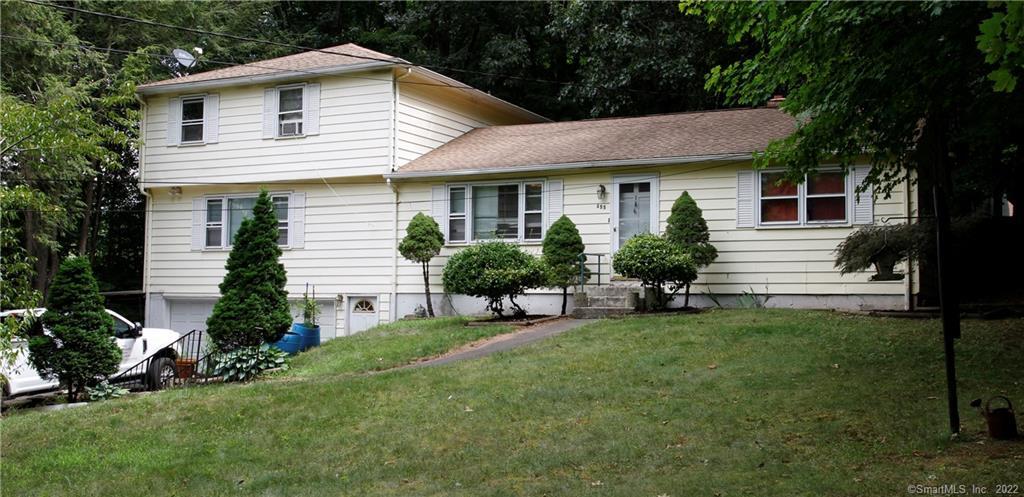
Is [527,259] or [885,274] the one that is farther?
[527,259]

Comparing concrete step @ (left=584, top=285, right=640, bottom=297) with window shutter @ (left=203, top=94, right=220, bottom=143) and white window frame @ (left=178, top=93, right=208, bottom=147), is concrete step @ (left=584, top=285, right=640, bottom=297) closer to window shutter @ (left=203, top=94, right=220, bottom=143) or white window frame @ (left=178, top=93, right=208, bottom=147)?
window shutter @ (left=203, top=94, right=220, bottom=143)

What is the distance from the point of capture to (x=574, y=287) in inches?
738

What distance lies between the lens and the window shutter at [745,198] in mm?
17719

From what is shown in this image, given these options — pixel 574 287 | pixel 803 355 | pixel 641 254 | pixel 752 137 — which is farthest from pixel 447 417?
pixel 752 137

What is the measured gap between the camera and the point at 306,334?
18828 mm

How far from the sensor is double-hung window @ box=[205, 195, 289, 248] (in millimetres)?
22047

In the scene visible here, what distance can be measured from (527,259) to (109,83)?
1367 centimetres

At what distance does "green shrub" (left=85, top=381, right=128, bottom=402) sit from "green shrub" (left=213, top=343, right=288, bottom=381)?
4.51 feet

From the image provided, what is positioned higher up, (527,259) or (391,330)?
(527,259)

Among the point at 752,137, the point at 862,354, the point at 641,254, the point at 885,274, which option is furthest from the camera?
the point at 752,137

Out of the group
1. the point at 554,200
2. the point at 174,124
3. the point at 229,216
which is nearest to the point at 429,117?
the point at 554,200

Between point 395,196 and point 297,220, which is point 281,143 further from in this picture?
point 395,196

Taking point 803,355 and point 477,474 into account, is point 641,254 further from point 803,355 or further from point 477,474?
point 477,474

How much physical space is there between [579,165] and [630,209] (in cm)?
141
